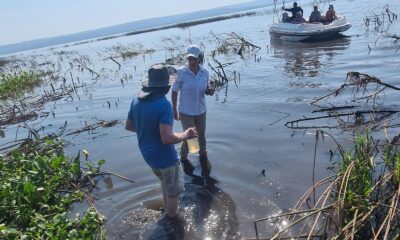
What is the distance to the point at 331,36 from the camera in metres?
21.9

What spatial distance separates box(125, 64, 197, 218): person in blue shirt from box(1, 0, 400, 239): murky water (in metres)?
0.93

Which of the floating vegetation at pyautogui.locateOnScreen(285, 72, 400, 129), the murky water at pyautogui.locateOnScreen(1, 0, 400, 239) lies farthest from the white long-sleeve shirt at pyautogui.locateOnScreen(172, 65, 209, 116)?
the floating vegetation at pyautogui.locateOnScreen(285, 72, 400, 129)

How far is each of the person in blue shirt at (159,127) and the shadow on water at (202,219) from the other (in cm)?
51

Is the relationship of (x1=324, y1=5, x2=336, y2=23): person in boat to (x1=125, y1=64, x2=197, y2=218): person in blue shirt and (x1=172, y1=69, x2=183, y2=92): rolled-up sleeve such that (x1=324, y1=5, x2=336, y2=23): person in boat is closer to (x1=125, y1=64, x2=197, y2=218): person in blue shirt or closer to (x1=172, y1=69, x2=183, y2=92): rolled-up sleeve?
(x1=172, y1=69, x2=183, y2=92): rolled-up sleeve

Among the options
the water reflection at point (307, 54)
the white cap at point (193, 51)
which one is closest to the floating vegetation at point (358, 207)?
the white cap at point (193, 51)

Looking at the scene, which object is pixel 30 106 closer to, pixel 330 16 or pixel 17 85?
pixel 17 85

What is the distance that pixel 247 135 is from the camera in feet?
29.0

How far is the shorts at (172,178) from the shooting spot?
4902 millimetres

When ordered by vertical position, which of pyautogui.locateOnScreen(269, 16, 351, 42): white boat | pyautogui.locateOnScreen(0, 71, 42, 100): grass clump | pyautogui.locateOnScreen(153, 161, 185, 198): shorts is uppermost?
pyautogui.locateOnScreen(269, 16, 351, 42): white boat

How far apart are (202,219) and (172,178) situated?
887 mm

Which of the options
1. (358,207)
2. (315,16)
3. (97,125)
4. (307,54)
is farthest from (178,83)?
(315,16)

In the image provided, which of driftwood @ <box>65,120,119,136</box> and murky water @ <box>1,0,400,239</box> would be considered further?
driftwood @ <box>65,120,119,136</box>

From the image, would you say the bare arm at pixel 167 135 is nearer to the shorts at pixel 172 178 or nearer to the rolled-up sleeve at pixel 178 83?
the shorts at pixel 172 178

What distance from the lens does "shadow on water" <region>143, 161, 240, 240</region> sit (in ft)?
16.7
